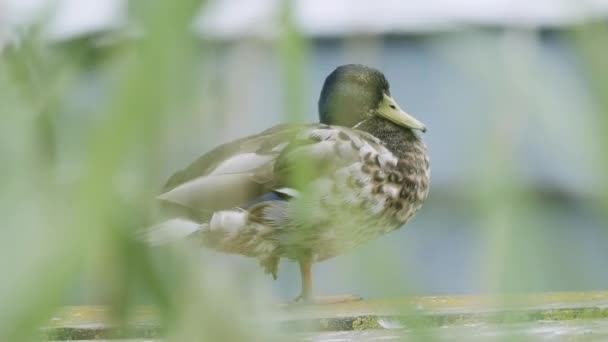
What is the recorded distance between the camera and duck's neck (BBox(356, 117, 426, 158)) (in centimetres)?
130

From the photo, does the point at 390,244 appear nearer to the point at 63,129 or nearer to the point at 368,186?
the point at 63,129

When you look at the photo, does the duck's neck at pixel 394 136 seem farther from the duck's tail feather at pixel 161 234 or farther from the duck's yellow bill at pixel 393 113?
the duck's tail feather at pixel 161 234

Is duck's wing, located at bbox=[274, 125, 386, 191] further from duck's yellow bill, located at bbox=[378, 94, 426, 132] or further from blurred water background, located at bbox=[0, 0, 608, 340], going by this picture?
blurred water background, located at bbox=[0, 0, 608, 340]

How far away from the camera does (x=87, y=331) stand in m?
0.85

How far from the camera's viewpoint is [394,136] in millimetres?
1308

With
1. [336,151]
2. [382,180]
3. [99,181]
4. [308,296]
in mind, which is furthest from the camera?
[382,180]

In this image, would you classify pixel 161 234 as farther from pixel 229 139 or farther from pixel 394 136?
pixel 394 136

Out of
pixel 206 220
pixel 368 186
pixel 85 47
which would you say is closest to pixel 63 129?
pixel 85 47

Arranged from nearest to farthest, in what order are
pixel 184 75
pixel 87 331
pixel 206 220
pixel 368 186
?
1. pixel 184 75
2. pixel 87 331
3. pixel 206 220
4. pixel 368 186

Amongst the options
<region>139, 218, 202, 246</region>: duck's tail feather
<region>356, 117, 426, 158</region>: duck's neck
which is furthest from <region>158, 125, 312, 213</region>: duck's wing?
<region>139, 218, 202, 246</region>: duck's tail feather

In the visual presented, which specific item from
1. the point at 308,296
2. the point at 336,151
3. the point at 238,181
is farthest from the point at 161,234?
the point at 336,151

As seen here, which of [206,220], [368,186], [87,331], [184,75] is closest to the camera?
[184,75]

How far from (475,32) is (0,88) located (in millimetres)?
169

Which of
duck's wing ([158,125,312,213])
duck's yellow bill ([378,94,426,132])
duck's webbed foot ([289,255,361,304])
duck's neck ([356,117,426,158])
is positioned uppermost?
duck's yellow bill ([378,94,426,132])
